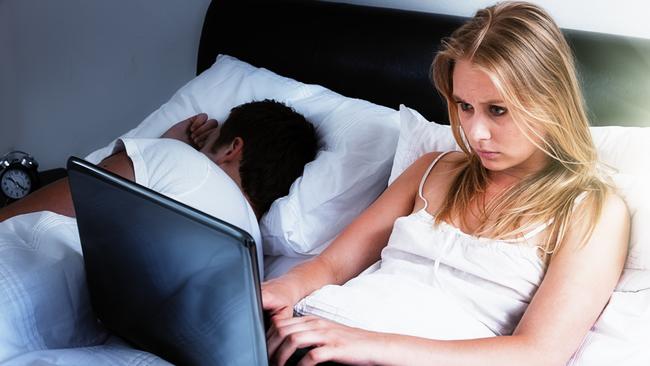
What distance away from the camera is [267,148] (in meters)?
1.67

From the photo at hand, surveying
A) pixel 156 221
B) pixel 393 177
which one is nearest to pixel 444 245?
pixel 393 177

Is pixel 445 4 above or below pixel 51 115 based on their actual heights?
above

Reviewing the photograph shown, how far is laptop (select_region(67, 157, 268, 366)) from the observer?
2.90 feet

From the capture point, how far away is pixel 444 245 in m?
1.25

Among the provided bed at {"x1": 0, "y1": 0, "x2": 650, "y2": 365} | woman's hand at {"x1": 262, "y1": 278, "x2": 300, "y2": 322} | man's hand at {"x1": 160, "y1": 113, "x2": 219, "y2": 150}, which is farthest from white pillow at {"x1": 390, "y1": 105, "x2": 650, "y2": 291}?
man's hand at {"x1": 160, "y1": 113, "x2": 219, "y2": 150}

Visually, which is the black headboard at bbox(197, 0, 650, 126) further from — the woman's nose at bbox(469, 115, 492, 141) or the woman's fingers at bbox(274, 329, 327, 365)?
the woman's fingers at bbox(274, 329, 327, 365)

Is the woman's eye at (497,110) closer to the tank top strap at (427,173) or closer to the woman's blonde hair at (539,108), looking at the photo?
the woman's blonde hair at (539,108)

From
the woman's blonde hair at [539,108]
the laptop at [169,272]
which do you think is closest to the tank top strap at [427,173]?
the woman's blonde hair at [539,108]

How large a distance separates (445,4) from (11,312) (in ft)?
3.58

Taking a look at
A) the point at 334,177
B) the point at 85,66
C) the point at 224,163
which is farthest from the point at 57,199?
the point at 85,66

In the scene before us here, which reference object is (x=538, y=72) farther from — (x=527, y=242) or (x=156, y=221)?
(x=156, y=221)

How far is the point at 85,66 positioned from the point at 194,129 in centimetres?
98

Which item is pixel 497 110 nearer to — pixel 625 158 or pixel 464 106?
pixel 464 106

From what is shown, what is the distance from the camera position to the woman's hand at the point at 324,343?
1.02m
